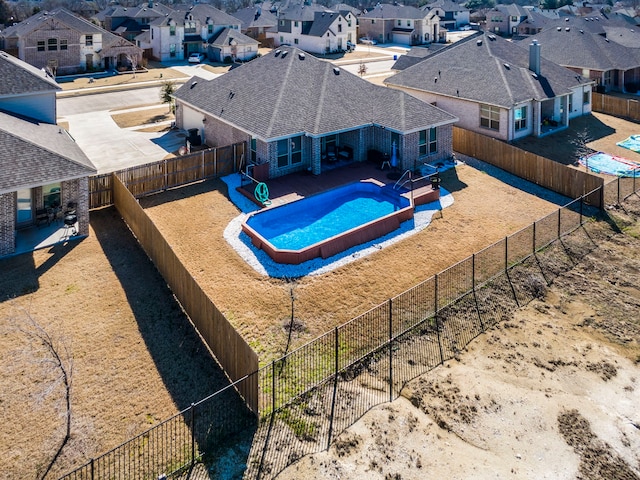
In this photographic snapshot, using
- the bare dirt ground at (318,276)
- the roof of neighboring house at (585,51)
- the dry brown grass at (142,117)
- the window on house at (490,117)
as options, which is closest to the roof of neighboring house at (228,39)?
the dry brown grass at (142,117)

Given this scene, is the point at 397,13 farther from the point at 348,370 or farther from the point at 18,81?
the point at 348,370

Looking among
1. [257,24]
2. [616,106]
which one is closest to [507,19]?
[257,24]

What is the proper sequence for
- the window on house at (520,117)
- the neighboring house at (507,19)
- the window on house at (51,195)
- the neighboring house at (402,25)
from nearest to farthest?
the window on house at (51,195) → the window on house at (520,117) → the neighboring house at (402,25) → the neighboring house at (507,19)

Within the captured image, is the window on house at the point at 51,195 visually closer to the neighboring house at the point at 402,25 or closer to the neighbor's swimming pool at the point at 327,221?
the neighbor's swimming pool at the point at 327,221

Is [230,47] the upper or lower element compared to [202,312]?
upper

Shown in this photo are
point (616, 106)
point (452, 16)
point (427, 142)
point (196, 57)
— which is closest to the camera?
point (427, 142)

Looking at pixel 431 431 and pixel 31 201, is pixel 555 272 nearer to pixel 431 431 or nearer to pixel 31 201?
pixel 431 431
